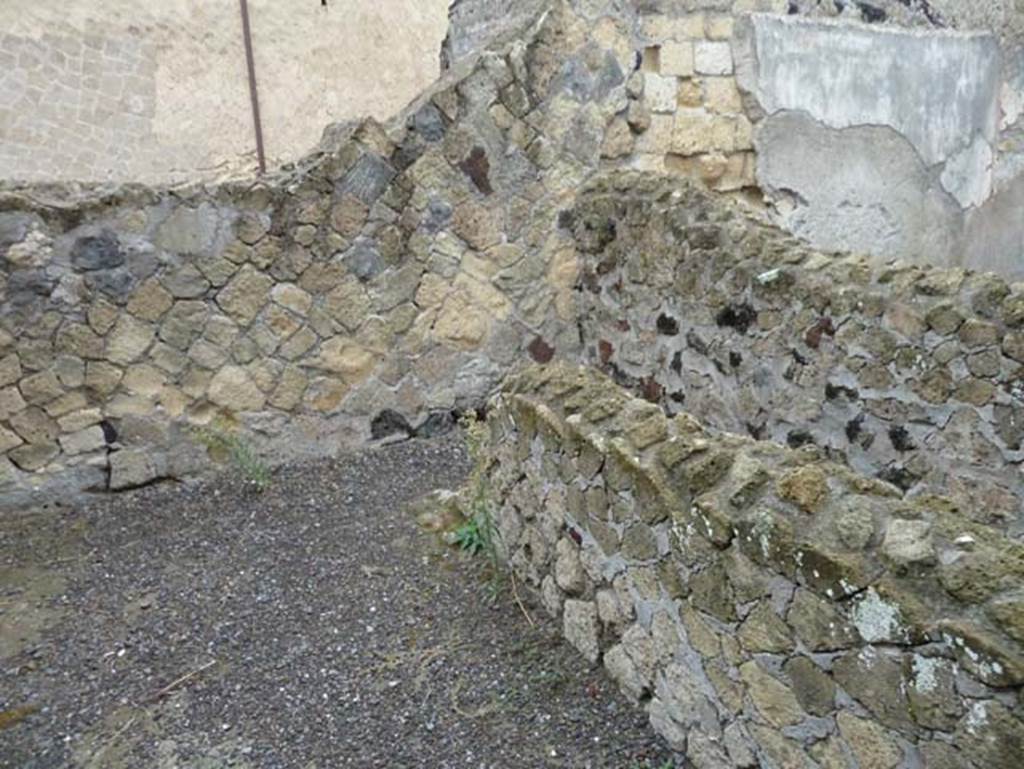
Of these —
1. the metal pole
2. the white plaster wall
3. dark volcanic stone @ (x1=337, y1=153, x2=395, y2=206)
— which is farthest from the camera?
the metal pole

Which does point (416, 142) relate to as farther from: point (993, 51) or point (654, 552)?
point (993, 51)

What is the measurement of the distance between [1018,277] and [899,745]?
18.3 ft

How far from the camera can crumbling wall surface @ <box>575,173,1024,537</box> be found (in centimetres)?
302

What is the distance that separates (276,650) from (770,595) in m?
1.64

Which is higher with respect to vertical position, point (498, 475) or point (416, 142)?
point (416, 142)

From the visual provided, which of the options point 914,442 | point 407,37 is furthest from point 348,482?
point 407,37

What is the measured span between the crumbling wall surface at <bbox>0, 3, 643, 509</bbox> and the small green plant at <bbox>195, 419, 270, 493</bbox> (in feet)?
0.13

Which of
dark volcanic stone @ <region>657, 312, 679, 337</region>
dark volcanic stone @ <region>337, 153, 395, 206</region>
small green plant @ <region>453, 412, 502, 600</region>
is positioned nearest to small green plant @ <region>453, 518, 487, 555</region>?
small green plant @ <region>453, 412, 502, 600</region>

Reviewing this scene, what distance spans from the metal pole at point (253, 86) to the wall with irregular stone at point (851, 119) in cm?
609

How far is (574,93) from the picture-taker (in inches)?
181

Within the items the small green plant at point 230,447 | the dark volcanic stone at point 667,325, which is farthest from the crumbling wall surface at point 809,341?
the small green plant at point 230,447

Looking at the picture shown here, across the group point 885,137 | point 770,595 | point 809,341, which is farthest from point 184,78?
point 770,595

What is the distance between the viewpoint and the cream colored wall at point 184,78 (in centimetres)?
870

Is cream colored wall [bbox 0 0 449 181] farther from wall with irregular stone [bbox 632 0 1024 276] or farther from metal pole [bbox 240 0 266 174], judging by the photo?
wall with irregular stone [bbox 632 0 1024 276]
